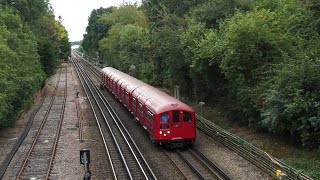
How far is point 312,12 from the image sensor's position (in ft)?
75.2

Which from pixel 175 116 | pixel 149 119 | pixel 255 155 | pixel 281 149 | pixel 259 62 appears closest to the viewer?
pixel 255 155

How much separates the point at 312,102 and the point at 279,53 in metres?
6.14

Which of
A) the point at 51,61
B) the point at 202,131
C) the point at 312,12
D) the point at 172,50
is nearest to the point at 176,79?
the point at 172,50

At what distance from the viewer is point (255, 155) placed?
19484mm

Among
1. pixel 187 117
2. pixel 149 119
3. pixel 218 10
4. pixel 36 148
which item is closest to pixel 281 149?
pixel 187 117

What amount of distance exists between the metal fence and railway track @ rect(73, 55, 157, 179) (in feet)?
15.5

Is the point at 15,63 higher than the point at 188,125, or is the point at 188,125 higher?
the point at 15,63

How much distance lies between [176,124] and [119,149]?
343 cm

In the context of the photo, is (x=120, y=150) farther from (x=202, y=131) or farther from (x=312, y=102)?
(x=312, y=102)

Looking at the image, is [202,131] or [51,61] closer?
[202,131]

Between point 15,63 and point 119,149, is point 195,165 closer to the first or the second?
point 119,149

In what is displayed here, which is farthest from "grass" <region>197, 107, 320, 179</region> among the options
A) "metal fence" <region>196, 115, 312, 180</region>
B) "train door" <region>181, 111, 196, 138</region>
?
"train door" <region>181, 111, 196, 138</region>

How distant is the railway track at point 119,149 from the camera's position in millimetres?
19031

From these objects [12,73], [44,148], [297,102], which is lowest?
[44,148]
